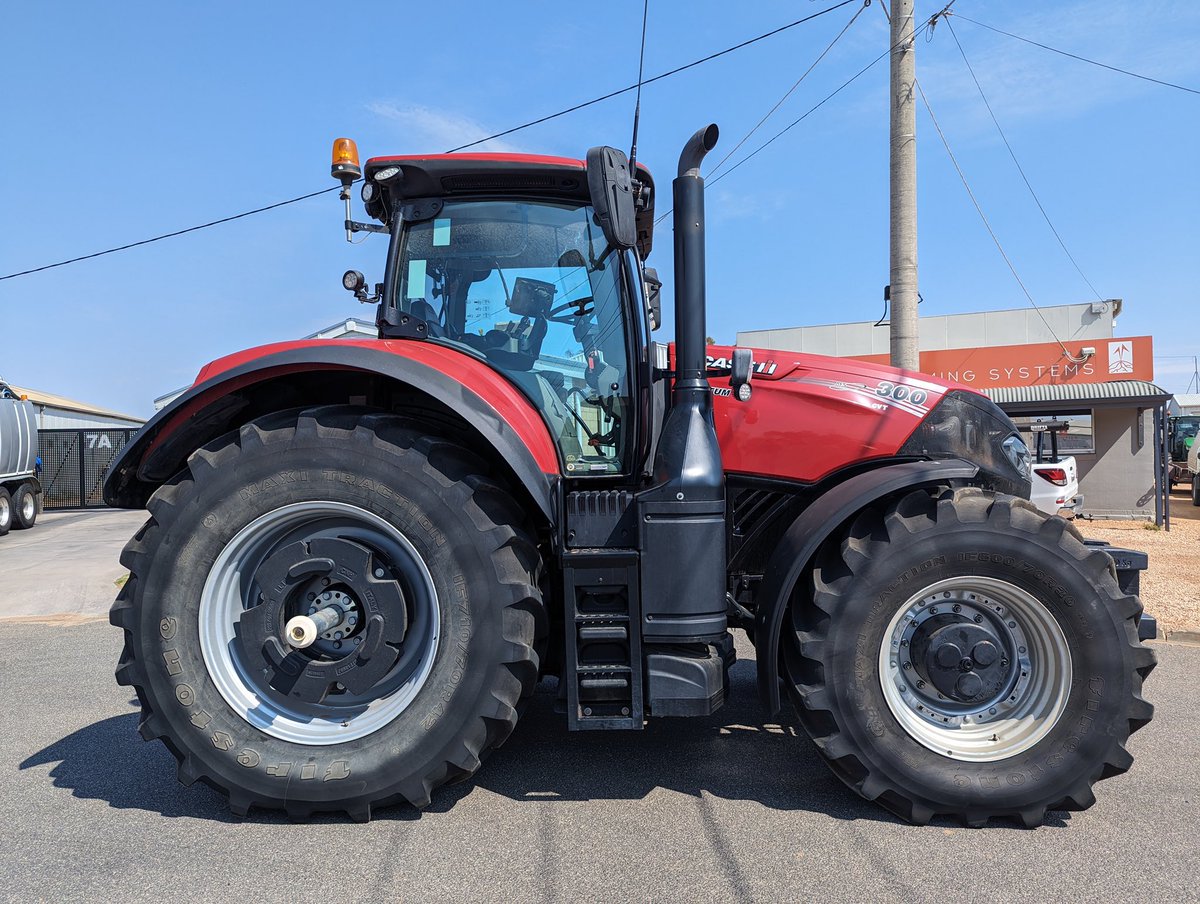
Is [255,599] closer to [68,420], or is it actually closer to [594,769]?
[594,769]

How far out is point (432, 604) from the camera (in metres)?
2.76

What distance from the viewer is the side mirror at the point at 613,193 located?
A: 2.50m

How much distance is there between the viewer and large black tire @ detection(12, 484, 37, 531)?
51.8 feet

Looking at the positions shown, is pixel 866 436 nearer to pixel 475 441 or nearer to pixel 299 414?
pixel 475 441

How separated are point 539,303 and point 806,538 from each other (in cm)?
145

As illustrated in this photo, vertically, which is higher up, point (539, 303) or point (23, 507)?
point (539, 303)

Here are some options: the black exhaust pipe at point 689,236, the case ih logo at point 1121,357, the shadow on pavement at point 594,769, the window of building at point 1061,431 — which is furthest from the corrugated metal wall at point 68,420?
the case ih logo at point 1121,357

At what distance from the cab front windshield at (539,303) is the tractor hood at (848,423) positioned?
0.56 metres

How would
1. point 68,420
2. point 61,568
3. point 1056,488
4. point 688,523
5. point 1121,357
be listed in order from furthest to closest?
point 68,420
point 1121,357
point 1056,488
point 61,568
point 688,523

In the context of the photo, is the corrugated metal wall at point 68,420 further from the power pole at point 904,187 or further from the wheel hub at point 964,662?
the wheel hub at point 964,662

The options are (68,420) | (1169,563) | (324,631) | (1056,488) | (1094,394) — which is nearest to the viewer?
Answer: (324,631)

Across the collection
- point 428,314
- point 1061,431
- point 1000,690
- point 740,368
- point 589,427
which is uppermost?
point 428,314

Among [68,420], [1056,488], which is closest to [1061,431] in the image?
[1056,488]

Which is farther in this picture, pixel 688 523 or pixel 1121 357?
pixel 1121 357
